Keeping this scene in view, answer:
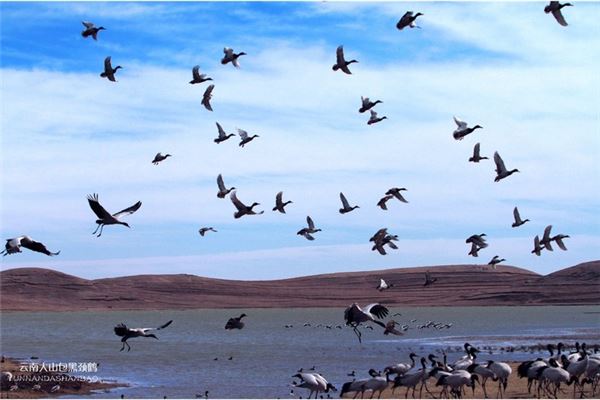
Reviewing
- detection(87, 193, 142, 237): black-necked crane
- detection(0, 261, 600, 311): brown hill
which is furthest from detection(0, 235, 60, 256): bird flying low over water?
detection(0, 261, 600, 311): brown hill

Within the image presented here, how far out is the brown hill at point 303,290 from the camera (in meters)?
160

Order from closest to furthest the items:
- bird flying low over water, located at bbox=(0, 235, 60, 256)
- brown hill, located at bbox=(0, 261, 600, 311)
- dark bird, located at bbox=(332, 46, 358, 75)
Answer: bird flying low over water, located at bbox=(0, 235, 60, 256) → dark bird, located at bbox=(332, 46, 358, 75) → brown hill, located at bbox=(0, 261, 600, 311)

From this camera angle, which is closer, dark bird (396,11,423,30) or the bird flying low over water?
the bird flying low over water

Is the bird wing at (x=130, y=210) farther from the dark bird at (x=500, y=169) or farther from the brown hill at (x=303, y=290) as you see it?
the brown hill at (x=303, y=290)

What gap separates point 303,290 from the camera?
175m

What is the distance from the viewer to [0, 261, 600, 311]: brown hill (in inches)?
6299

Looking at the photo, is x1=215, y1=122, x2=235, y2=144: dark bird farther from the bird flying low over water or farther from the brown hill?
the brown hill

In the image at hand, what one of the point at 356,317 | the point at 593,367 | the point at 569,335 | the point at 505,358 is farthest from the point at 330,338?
the point at 356,317

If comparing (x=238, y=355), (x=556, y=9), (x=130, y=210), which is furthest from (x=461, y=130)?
(x=238, y=355)

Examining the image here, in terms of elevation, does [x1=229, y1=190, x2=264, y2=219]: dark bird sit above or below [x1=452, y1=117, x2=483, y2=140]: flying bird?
below

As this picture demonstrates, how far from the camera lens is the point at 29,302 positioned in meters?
159

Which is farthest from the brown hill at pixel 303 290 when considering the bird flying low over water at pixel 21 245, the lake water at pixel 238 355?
the bird flying low over water at pixel 21 245

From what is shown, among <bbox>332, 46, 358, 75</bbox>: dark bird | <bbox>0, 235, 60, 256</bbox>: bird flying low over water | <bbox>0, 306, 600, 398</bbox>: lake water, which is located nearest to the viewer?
<bbox>0, 235, 60, 256</bbox>: bird flying low over water

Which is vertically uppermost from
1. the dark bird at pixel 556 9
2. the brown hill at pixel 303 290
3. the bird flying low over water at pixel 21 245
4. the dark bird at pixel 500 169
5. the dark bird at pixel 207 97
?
the dark bird at pixel 556 9
